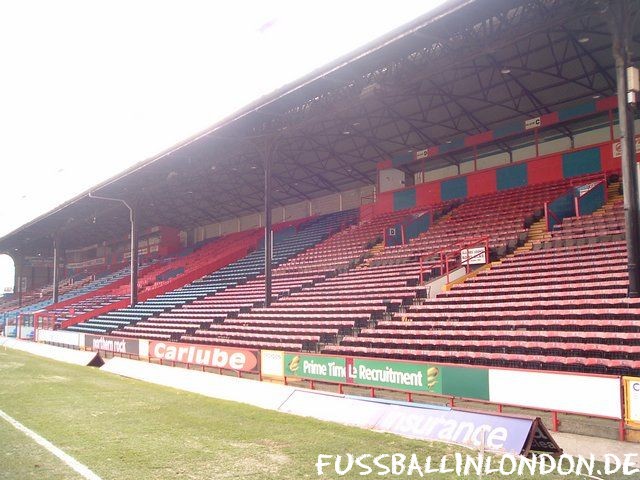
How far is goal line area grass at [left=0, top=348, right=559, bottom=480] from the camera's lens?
640cm

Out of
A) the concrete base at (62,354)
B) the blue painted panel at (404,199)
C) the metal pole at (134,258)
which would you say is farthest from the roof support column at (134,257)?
the blue painted panel at (404,199)

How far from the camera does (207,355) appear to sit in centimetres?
1625

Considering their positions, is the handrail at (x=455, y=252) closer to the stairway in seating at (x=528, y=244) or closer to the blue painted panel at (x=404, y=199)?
the stairway in seating at (x=528, y=244)

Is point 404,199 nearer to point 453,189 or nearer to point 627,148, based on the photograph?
point 453,189

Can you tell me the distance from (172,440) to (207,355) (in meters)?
8.48

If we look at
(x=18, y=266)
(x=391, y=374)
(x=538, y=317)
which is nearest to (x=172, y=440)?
(x=391, y=374)

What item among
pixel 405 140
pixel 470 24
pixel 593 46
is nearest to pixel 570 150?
pixel 593 46

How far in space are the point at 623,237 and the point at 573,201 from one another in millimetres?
4446

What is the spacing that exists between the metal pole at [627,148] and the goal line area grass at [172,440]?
6.37m

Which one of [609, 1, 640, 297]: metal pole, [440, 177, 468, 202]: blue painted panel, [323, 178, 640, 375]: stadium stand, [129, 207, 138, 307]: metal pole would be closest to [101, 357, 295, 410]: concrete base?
[323, 178, 640, 375]: stadium stand

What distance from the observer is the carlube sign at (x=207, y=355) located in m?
14.7

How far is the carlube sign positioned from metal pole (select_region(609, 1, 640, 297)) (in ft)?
31.7

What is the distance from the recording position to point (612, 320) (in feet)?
32.7

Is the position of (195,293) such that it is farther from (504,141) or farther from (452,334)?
(452,334)
